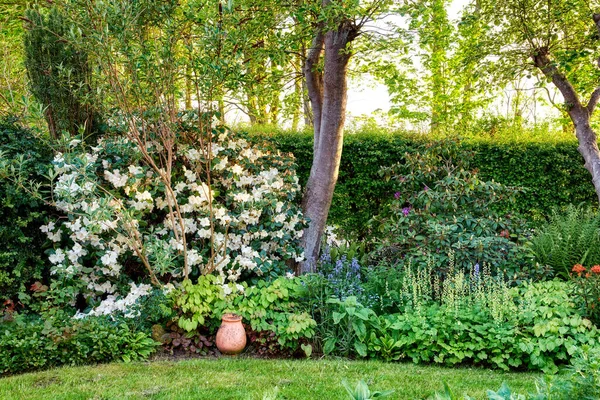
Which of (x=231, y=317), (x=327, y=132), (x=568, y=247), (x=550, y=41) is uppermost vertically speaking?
(x=550, y=41)

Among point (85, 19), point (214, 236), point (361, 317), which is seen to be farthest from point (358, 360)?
point (85, 19)

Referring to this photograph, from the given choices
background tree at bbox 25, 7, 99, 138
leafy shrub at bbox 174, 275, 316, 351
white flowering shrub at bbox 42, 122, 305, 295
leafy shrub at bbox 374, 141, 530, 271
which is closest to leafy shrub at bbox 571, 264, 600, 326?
leafy shrub at bbox 374, 141, 530, 271

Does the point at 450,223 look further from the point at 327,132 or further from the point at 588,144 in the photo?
the point at 588,144

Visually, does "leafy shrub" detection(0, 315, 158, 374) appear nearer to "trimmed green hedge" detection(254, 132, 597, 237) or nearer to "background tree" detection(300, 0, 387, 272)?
"background tree" detection(300, 0, 387, 272)

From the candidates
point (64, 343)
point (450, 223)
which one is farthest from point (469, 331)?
point (64, 343)

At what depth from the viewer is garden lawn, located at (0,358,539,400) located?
3.71m

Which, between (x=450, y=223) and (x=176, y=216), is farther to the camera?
(x=450, y=223)

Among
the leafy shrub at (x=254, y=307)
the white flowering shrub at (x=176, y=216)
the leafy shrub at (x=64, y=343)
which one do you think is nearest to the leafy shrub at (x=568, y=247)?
the white flowering shrub at (x=176, y=216)

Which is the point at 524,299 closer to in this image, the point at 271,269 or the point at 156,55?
the point at 271,269

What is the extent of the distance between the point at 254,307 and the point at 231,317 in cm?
30

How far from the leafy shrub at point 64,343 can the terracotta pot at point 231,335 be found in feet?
1.99

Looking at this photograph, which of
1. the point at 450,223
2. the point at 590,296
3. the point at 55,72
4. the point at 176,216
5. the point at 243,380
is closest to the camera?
the point at 243,380

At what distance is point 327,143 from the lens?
22.7ft

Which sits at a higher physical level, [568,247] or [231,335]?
[568,247]
